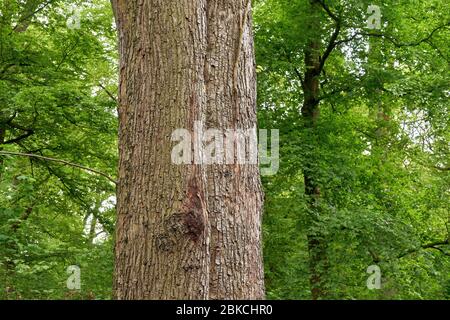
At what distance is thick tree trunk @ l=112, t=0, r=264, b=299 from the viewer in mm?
2732

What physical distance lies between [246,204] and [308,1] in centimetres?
919

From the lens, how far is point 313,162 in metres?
10.9

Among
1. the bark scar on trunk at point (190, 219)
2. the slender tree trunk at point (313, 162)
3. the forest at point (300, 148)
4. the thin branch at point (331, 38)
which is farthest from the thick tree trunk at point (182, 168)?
the thin branch at point (331, 38)

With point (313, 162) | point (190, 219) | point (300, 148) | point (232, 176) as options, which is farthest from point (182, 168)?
point (313, 162)

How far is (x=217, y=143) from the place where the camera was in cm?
307

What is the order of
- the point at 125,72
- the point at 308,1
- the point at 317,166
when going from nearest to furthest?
1. the point at 125,72
2. the point at 317,166
3. the point at 308,1

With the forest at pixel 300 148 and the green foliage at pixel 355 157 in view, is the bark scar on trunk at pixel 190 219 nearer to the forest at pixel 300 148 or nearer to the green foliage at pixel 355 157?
the forest at pixel 300 148

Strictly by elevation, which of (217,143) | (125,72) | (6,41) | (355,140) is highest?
(6,41)

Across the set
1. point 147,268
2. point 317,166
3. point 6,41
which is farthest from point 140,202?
point 6,41

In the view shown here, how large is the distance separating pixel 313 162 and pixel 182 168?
27.2 ft

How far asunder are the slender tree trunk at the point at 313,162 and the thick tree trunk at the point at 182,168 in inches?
278

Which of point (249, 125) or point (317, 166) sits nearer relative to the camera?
point (249, 125)

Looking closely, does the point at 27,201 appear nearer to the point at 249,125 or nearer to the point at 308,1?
the point at 308,1

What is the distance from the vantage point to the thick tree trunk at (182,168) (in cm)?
273
